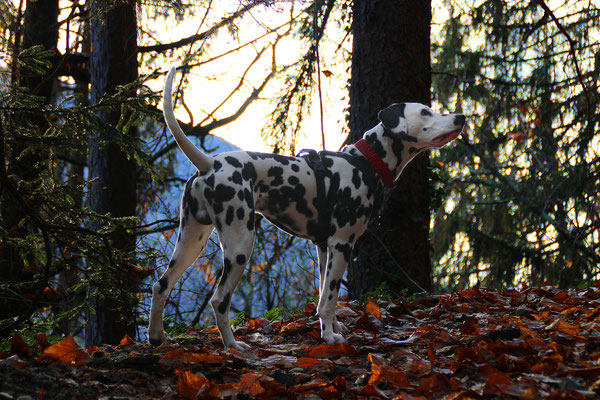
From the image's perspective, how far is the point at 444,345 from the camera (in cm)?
450

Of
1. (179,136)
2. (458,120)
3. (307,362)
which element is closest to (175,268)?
(179,136)

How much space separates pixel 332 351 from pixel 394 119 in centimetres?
216

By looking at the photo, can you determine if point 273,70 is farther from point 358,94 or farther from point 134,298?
point 134,298

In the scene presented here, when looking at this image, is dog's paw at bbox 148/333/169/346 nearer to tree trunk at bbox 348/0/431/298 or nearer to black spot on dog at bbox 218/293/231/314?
black spot on dog at bbox 218/293/231/314

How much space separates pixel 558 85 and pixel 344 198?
441 inches

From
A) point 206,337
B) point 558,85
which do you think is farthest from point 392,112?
point 558,85

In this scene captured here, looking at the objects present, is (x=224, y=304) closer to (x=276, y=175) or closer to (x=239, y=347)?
(x=239, y=347)

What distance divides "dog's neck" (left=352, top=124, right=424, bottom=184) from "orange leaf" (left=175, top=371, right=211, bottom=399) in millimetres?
2640

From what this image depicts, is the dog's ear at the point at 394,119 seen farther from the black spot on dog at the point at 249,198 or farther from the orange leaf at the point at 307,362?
the orange leaf at the point at 307,362

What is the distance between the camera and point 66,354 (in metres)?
4.04

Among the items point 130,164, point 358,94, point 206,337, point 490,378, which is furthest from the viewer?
point 130,164

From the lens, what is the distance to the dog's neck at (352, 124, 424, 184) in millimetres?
5414

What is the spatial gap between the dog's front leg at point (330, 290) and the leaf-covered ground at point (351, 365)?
0.20m

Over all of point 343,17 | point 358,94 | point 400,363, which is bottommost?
point 400,363
